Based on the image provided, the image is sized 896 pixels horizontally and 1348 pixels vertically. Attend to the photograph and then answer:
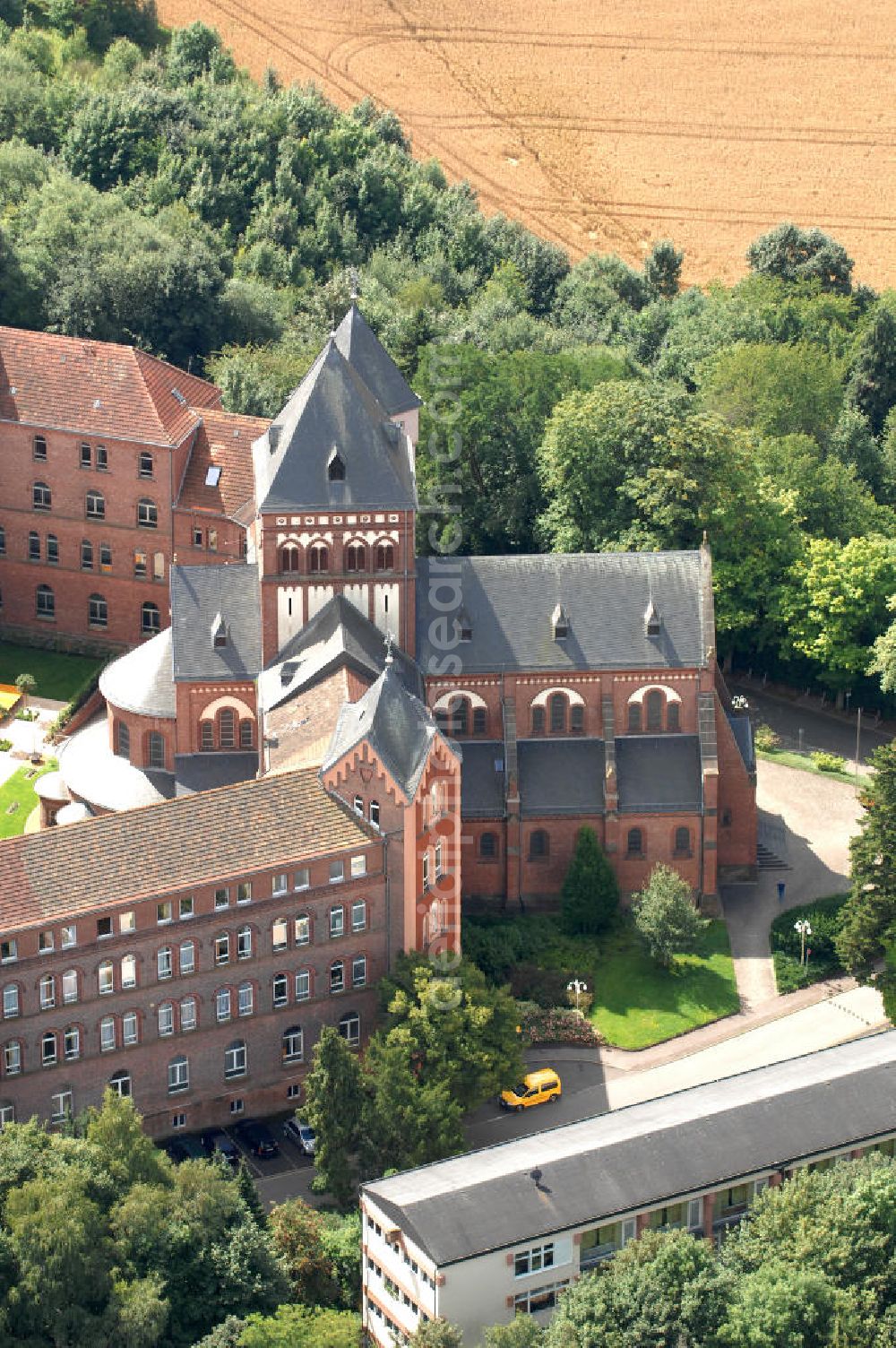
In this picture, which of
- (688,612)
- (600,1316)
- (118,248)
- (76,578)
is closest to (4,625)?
(76,578)

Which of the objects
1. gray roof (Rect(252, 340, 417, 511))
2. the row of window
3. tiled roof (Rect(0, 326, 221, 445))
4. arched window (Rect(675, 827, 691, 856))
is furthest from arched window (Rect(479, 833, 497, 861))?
the row of window

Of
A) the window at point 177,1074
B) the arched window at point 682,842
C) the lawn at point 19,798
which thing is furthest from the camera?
the lawn at point 19,798

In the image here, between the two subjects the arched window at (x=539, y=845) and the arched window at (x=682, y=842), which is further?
the arched window at (x=682, y=842)

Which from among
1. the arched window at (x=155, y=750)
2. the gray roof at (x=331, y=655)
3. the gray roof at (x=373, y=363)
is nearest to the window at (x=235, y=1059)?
the gray roof at (x=331, y=655)

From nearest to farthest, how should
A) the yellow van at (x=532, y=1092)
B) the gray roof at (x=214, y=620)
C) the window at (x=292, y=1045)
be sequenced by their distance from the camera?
the window at (x=292, y=1045), the yellow van at (x=532, y=1092), the gray roof at (x=214, y=620)

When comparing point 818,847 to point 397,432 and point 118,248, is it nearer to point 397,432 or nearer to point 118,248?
point 397,432

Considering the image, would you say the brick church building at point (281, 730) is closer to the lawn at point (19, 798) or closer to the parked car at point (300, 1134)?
the parked car at point (300, 1134)

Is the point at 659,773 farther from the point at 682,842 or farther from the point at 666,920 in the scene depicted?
the point at 666,920
